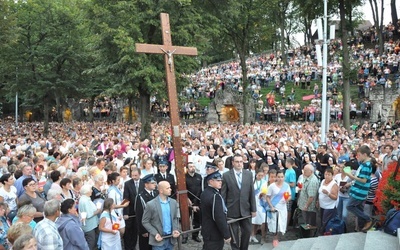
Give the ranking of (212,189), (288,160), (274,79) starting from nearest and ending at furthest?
1. (212,189)
2. (288,160)
3. (274,79)

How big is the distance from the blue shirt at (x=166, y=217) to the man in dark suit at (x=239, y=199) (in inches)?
42.8

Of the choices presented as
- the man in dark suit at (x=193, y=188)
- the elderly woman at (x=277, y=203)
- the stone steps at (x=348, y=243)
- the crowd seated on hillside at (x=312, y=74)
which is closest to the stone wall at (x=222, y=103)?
the crowd seated on hillside at (x=312, y=74)

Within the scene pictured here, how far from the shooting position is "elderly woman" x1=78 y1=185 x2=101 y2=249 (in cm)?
652

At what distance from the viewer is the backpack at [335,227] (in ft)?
25.4

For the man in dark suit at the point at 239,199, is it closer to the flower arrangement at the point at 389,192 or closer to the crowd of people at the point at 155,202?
the crowd of people at the point at 155,202

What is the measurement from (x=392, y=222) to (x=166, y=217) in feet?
11.7

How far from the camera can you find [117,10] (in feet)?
66.6

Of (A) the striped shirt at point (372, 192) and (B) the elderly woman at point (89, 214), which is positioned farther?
(A) the striped shirt at point (372, 192)

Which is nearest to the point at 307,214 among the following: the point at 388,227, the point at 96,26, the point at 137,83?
the point at 388,227

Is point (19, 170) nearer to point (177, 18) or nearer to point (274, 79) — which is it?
point (177, 18)

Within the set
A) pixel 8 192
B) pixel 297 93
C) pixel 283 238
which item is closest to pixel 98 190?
pixel 8 192

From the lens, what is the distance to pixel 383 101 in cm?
2728

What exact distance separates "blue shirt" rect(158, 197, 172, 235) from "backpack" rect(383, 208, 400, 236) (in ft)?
11.4

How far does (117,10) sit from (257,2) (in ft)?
43.0
